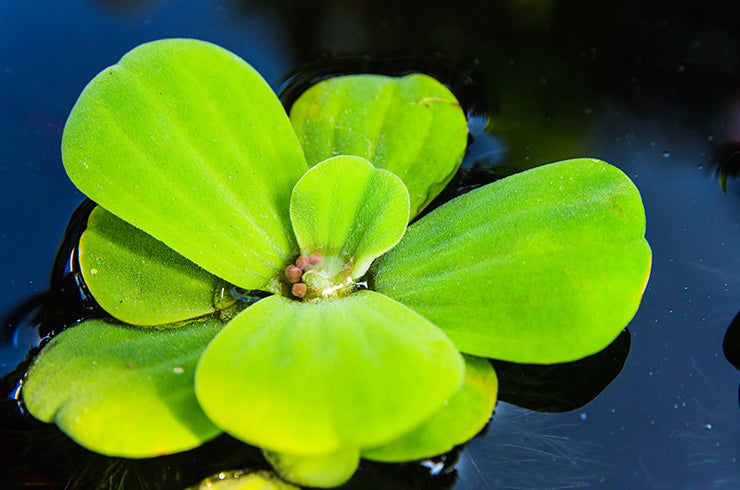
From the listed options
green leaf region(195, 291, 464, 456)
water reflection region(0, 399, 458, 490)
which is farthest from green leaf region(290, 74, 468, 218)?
water reflection region(0, 399, 458, 490)

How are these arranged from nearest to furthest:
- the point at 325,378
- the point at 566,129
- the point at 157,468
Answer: the point at 325,378, the point at 157,468, the point at 566,129

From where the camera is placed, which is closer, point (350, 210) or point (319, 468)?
point (319, 468)

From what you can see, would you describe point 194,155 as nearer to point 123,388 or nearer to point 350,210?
point 350,210

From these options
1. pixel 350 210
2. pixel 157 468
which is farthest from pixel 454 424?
pixel 157 468

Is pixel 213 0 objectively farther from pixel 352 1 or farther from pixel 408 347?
pixel 408 347

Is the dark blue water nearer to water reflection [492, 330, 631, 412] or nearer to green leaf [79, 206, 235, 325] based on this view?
water reflection [492, 330, 631, 412]
